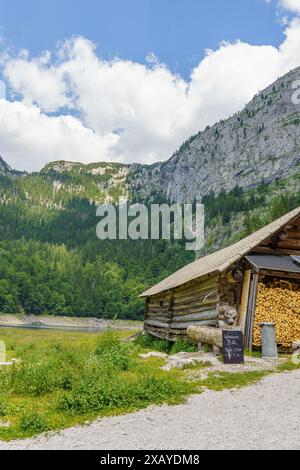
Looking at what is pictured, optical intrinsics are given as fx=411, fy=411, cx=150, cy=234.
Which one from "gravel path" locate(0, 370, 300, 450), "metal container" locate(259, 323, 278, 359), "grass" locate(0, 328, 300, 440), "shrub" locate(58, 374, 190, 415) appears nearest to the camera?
"gravel path" locate(0, 370, 300, 450)

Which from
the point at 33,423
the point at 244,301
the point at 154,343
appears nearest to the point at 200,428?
the point at 33,423

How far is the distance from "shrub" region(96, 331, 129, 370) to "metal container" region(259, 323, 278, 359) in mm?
5527

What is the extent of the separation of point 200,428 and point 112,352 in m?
8.71

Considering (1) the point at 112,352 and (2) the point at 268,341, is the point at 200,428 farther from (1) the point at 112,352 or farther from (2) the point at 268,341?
(2) the point at 268,341

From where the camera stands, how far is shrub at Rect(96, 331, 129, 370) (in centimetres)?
1484

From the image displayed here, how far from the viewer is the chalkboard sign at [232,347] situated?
14570 millimetres

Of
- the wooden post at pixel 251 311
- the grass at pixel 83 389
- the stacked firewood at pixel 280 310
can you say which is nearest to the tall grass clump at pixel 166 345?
the wooden post at pixel 251 311

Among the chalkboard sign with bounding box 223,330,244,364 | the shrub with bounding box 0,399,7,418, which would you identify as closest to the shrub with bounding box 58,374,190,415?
the shrub with bounding box 0,399,7,418

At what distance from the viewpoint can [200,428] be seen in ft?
26.4

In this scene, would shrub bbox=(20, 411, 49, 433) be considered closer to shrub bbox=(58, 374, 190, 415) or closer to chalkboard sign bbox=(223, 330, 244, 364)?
shrub bbox=(58, 374, 190, 415)

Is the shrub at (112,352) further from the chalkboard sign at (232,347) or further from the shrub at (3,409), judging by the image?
the shrub at (3,409)

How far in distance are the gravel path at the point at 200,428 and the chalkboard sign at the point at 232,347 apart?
3.87m

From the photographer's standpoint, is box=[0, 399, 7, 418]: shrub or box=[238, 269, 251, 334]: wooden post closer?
box=[0, 399, 7, 418]: shrub

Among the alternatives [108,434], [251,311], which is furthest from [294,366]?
[108,434]
